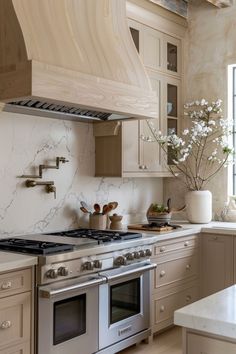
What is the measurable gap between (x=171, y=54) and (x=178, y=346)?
2.85 metres

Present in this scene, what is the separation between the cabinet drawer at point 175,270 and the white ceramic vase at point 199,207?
0.40 meters

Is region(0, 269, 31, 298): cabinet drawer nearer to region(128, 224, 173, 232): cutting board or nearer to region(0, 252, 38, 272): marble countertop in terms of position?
region(0, 252, 38, 272): marble countertop

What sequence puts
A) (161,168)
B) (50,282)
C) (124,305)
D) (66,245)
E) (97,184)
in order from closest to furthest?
(50,282)
(66,245)
(124,305)
(97,184)
(161,168)

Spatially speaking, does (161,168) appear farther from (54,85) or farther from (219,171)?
(54,85)

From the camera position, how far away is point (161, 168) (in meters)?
4.67

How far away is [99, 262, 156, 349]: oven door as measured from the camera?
10.8ft

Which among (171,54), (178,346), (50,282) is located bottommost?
(178,346)

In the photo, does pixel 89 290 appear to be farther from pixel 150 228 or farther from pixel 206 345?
pixel 206 345

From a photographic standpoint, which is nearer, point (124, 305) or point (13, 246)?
point (13, 246)

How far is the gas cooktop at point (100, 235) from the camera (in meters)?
3.48

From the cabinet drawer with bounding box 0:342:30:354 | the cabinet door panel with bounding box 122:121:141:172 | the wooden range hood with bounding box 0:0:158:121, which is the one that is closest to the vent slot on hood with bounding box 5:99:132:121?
the wooden range hood with bounding box 0:0:158:121

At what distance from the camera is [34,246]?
9.94ft

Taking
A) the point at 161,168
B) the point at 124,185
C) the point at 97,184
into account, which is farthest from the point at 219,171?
the point at 97,184

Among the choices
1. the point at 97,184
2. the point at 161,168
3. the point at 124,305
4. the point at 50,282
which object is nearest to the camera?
the point at 50,282
